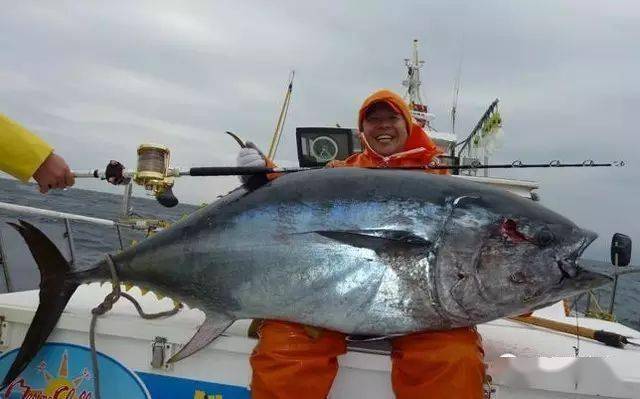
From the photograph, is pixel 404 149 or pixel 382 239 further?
pixel 404 149

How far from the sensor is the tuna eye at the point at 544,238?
180 centimetres

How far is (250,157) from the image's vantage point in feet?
7.70

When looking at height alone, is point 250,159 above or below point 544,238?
above

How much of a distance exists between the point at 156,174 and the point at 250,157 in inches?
63.4

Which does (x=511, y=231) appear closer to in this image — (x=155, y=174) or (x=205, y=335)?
(x=205, y=335)

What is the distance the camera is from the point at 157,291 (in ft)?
7.04

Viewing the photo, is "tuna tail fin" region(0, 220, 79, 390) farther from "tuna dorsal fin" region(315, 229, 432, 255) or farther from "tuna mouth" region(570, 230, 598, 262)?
"tuna mouth" region(570, 230, 598, 262)

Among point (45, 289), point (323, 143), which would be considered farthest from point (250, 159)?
point (323, 143)

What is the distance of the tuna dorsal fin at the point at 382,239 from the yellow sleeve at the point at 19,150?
1.32 metres

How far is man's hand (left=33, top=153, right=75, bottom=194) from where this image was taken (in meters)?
2.23

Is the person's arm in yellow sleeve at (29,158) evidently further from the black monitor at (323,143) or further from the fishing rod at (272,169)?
the black monitor at (323,143)

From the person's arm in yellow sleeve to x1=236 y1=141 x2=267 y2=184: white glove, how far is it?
2.59 ft

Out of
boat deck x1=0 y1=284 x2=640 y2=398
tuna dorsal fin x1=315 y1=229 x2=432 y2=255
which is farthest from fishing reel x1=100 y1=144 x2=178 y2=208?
tuna dorsal fin x1=315 y1=229 x2=432 y2=255

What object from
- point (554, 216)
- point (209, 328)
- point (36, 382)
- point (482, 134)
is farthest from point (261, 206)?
point (482, 134)
